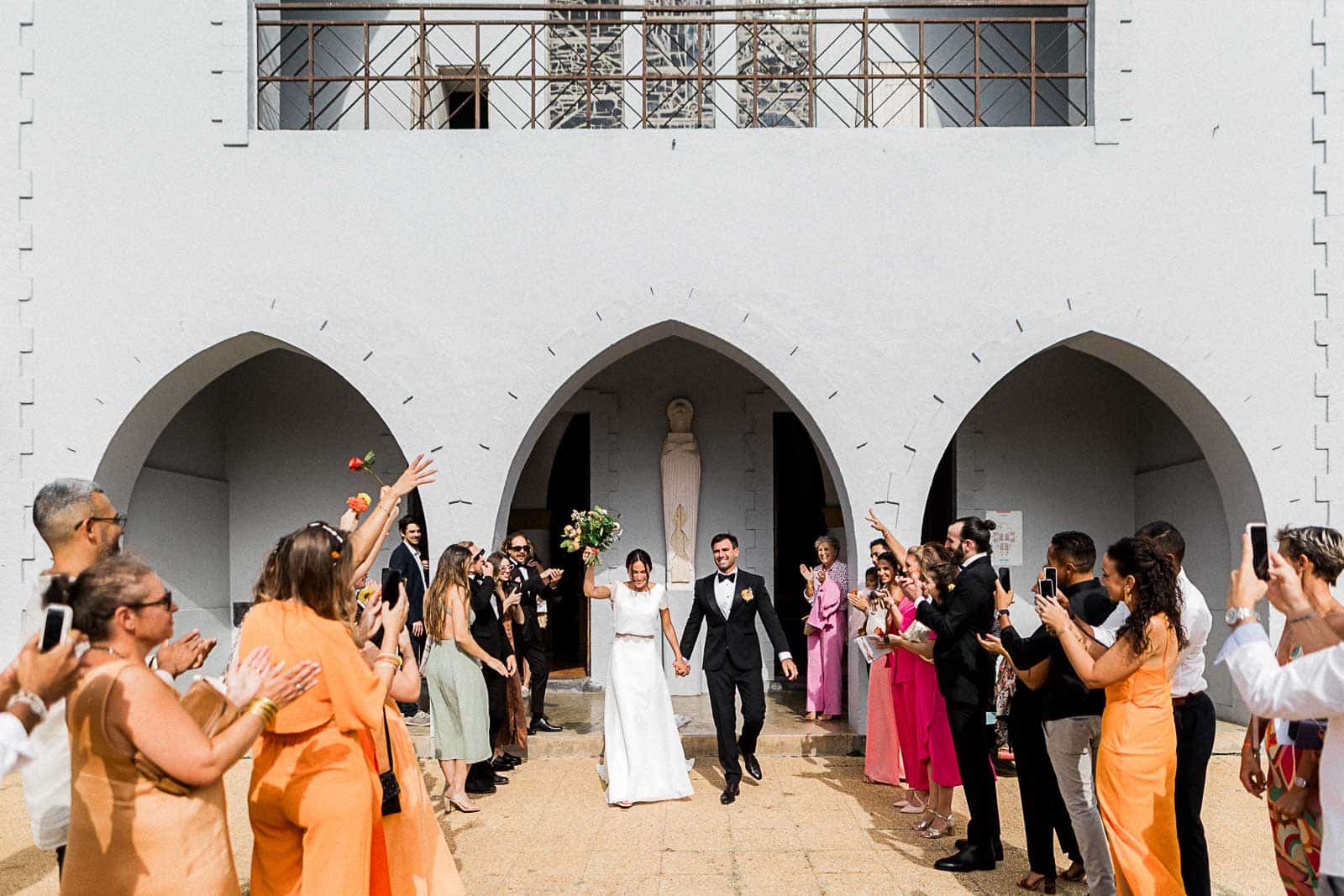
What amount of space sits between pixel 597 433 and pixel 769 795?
4.48 metres

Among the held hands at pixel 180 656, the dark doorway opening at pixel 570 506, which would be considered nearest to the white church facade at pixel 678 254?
the dark doorway opening at pixel 570 506

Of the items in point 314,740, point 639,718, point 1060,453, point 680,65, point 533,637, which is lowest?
point 639,718

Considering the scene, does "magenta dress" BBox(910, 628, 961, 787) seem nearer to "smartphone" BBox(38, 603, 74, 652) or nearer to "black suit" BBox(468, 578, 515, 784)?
"black suit" BBox(468, 578, 515, 784)

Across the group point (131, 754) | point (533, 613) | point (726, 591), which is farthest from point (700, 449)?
point (131, 754)

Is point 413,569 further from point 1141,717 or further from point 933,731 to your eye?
point 1141,717

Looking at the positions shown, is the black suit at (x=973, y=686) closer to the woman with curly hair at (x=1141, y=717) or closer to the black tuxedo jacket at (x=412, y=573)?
the woman with curly hair at (x=1141, y=717)

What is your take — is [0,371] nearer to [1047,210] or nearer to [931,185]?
[931,185]

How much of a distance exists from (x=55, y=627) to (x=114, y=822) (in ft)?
2.08

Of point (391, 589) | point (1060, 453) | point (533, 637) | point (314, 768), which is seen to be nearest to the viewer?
point (314, 768)

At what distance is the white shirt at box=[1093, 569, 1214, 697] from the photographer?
13.9 feet

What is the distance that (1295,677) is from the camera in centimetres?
283

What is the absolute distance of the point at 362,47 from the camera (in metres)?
10.7

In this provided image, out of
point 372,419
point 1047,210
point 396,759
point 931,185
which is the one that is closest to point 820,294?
point 931,185

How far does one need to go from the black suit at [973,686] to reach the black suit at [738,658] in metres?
1.73
